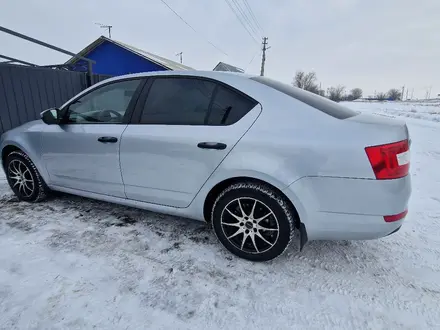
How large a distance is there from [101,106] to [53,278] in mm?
1688

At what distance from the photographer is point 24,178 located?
3.23m

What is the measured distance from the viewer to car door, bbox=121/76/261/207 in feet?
6.85

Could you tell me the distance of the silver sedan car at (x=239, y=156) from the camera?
179cm

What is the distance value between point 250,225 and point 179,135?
0.93m

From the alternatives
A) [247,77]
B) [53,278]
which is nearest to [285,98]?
[247,77]

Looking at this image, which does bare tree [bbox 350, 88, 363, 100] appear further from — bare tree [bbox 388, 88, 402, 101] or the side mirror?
the side mirror

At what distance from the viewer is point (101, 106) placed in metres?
2.82

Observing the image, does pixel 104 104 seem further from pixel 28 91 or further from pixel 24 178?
pixel 28 91

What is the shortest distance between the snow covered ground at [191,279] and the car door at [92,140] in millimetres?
444

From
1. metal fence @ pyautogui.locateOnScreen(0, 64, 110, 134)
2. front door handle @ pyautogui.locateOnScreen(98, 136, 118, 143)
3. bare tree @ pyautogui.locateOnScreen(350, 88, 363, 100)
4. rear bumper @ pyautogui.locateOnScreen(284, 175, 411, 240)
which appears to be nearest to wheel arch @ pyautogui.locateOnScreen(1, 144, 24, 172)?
front door handle @ pyautogui.locateOnScreen(98, 136, 118, 143)

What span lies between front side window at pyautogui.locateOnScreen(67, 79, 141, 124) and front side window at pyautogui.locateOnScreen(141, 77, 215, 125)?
0.27 meters

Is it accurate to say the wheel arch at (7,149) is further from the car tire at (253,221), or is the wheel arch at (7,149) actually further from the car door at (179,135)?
the car tire at (253,221)

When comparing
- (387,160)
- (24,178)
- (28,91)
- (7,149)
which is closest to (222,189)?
(387,160)

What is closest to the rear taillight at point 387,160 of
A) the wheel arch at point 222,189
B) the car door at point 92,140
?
the wheel arch at point 222,189
